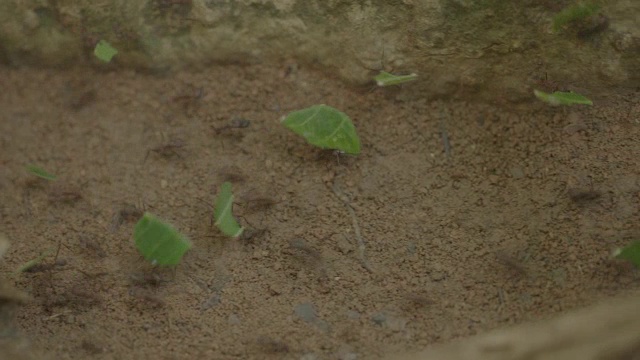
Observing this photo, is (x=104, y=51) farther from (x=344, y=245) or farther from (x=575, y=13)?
(x=575, y=13)

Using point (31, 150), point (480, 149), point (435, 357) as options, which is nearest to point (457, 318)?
point (435, 357)

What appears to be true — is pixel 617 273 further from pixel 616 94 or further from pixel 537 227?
pixel 616 94

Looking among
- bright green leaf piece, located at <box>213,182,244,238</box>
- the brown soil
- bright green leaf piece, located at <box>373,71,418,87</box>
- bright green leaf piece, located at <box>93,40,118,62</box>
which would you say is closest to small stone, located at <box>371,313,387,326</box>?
the brown soil

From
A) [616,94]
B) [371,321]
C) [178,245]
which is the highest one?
[616,94]

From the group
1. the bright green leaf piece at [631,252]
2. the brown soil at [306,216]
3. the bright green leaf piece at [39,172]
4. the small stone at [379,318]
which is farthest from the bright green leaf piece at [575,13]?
the bright green leaf piece at [39,172]

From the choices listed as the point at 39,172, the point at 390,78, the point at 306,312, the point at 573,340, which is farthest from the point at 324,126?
the point at 573,340

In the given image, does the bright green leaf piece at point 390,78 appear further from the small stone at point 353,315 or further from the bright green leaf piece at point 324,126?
the small stone at point 353,315
